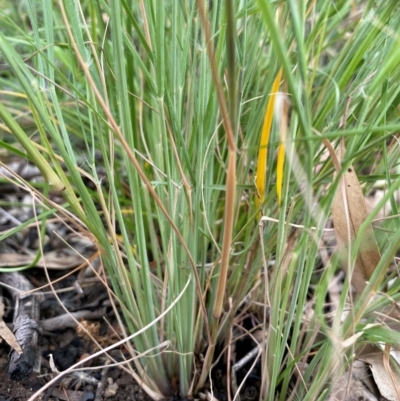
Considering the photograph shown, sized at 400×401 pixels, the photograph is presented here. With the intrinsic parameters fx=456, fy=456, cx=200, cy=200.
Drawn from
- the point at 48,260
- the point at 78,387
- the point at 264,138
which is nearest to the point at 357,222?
the point at 264,138

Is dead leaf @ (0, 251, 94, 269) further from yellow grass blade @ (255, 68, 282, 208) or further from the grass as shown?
yellow grass blade @ (255, 68, 282, 208)

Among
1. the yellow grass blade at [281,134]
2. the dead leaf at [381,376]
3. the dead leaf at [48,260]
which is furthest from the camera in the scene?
the dead leaf at [48,260]

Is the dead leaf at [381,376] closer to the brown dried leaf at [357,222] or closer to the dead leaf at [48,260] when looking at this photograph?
the brown dried leaf at [357,222]

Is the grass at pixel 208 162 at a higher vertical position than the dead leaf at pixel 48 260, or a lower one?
higher

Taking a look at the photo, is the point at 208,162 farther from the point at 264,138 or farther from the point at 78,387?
the point at 78,387

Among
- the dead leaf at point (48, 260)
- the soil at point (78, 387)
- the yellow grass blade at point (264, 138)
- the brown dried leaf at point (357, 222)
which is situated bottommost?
the soil at point (78, 387)

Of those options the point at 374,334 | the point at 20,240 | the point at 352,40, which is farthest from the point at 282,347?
the point at 20,240

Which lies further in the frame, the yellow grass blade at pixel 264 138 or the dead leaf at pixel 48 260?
the dead leaf at pixel 48 260

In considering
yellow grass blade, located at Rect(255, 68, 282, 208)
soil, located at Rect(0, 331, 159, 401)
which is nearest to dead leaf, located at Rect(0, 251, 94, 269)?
soil, located at Rect(0, 331, 159, 401)

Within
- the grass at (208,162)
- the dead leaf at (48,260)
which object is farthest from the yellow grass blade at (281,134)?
the dead leaf at (48,260)

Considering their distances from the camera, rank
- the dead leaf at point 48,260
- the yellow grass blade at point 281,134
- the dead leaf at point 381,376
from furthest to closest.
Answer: the dead leaf at point 48,260 < the dead leaf at point 381,376 < the yellow grass blade at point 281,134

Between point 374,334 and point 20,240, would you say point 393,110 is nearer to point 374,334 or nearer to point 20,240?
point 374,334
